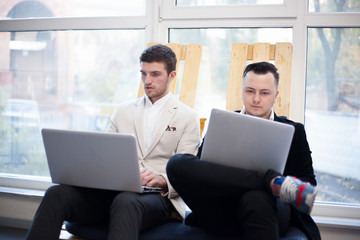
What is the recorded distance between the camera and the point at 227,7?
241cm

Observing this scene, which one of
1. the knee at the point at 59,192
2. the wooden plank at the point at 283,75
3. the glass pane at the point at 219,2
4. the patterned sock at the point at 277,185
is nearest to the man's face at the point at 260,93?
the wooden plank at the point at 283,75

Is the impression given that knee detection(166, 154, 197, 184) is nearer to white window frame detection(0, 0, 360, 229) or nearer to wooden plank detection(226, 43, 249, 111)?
wooden plank detection(226, 43, 249, 111)

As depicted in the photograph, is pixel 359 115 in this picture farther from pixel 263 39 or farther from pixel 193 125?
pixel 193 125

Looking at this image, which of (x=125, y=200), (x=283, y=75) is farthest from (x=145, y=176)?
(x=283, y=75)

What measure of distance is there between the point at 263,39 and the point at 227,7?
0.31 metres

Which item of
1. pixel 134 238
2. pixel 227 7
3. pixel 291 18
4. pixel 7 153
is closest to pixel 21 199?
pixel 7 153

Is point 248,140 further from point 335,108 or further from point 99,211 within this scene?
point 335,108

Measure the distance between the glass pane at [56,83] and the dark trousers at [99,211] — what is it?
1.18 m

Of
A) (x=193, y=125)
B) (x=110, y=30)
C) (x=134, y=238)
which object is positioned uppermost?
(x=110, y=30)

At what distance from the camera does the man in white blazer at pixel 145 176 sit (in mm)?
1446

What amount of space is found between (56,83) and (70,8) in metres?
0.56

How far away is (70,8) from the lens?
2.74 metres

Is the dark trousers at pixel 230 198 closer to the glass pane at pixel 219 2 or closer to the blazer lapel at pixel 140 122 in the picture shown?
the blazer lapel at pixel 140 122

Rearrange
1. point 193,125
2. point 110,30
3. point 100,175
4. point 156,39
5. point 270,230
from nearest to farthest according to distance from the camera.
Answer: point 270,230
point 100,175
point 193,125
point 156,39
point 110,30
